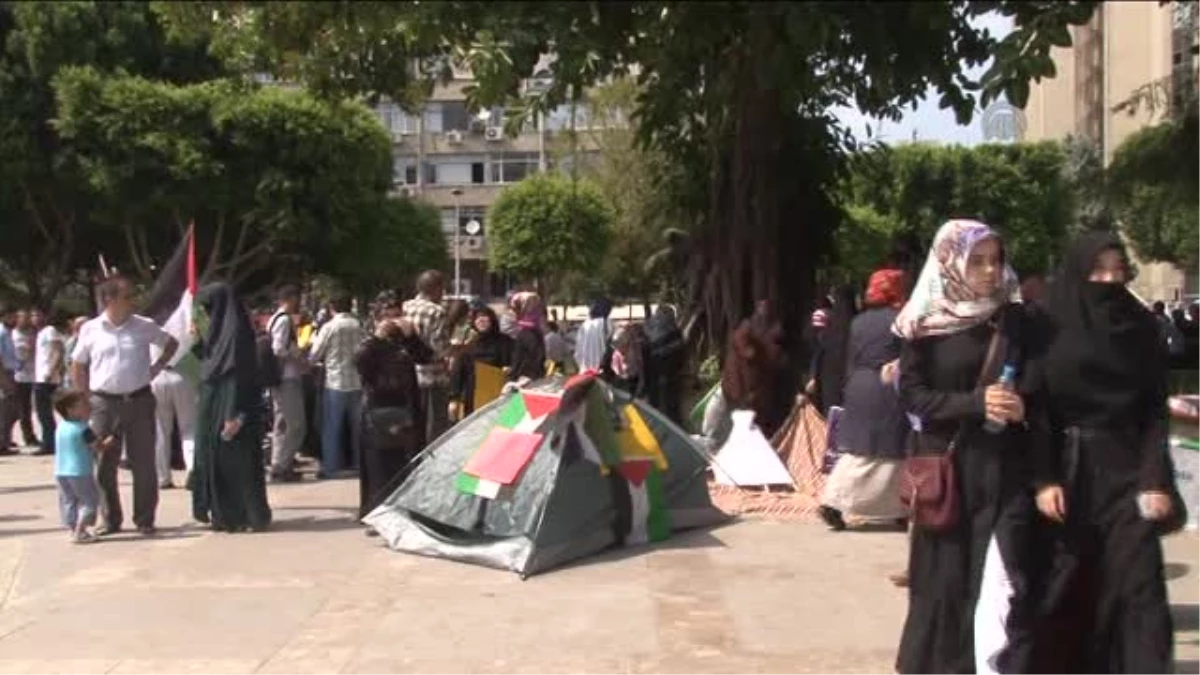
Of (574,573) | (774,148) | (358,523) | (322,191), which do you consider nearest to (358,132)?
(322,191)

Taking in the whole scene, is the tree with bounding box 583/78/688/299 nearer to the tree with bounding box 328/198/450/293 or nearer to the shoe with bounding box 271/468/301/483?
the tree with bounding box 328/198/450/293

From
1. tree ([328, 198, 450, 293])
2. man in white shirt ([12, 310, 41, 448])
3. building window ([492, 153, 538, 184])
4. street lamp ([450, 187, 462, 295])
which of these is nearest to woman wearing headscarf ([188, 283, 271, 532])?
man in white shirt ([12, 310, 41, 448])

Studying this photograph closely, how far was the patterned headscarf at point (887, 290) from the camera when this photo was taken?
350 inches

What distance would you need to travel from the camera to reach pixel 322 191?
117 ft

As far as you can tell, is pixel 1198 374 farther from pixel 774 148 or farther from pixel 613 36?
pixel 613 36

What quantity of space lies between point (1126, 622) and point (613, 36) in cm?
278

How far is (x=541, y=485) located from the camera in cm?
854

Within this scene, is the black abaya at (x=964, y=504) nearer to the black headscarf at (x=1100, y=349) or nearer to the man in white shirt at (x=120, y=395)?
the black headscarf at (x=1100, y=349)

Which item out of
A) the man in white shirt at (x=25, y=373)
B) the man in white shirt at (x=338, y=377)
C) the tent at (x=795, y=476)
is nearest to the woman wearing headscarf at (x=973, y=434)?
the tent at (x=795, y=476)

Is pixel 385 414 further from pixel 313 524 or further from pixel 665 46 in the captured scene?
pixel 665 46

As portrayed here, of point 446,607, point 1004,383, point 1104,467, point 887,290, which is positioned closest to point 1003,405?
point 1004,383

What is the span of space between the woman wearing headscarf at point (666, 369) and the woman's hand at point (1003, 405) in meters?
8.85

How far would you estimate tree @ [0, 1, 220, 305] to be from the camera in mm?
33469

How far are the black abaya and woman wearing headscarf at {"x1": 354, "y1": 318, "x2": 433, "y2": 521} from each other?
5149 millimetres
